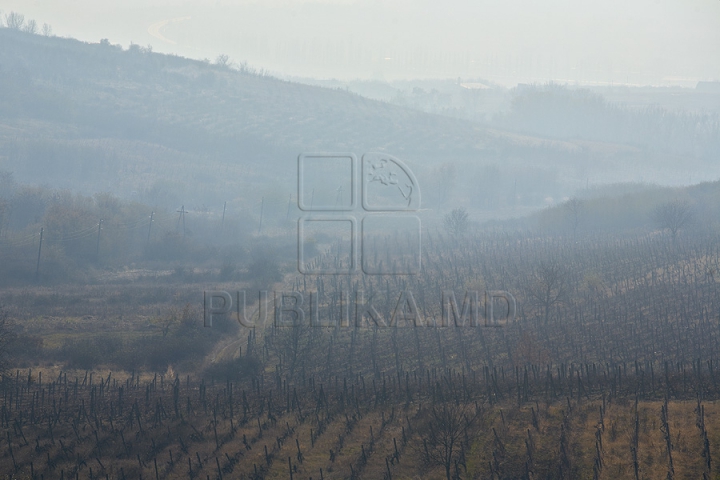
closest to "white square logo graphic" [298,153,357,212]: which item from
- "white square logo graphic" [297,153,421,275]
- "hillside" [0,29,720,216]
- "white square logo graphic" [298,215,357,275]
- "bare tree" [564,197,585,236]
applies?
"white square logo graphic" [297,153,421,275]

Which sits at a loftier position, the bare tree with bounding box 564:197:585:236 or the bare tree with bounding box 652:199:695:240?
the bare tree with bounding box 564:197:585:236

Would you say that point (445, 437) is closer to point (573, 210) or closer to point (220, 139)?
point (573, 210)

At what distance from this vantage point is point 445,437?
14.3 metres

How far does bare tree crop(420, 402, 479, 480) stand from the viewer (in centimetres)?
1423

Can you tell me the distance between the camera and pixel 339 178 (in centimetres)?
7700

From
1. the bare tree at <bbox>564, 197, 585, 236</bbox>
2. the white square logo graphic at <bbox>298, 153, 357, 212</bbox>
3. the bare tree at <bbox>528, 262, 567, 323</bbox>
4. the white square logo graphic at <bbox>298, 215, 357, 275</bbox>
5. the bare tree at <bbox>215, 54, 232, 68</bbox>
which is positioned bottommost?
the bare tree at <bbox>528, 262, 567, 323</bbox>

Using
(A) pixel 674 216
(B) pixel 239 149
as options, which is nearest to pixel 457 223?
(A) pixel 674 216

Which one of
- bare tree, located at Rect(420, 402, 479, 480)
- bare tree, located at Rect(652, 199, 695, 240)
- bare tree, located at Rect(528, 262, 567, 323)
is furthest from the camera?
bare tree, located at Rect(652, 199, 695, 240)

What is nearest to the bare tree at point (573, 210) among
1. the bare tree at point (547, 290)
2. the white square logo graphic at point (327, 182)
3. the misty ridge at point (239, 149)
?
the misty ridge at point (239, 149)

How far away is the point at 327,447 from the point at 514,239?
3704cm

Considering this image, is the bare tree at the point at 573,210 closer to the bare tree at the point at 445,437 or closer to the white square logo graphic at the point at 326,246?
the white square logo graphic at the point at 326,246

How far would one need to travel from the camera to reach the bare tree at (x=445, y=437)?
14227 millimetres

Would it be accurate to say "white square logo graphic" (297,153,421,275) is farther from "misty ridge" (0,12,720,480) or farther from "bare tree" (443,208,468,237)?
"bare tree" (443,208,468,237)

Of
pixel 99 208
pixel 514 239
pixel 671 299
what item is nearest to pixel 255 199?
pixel 99 208
